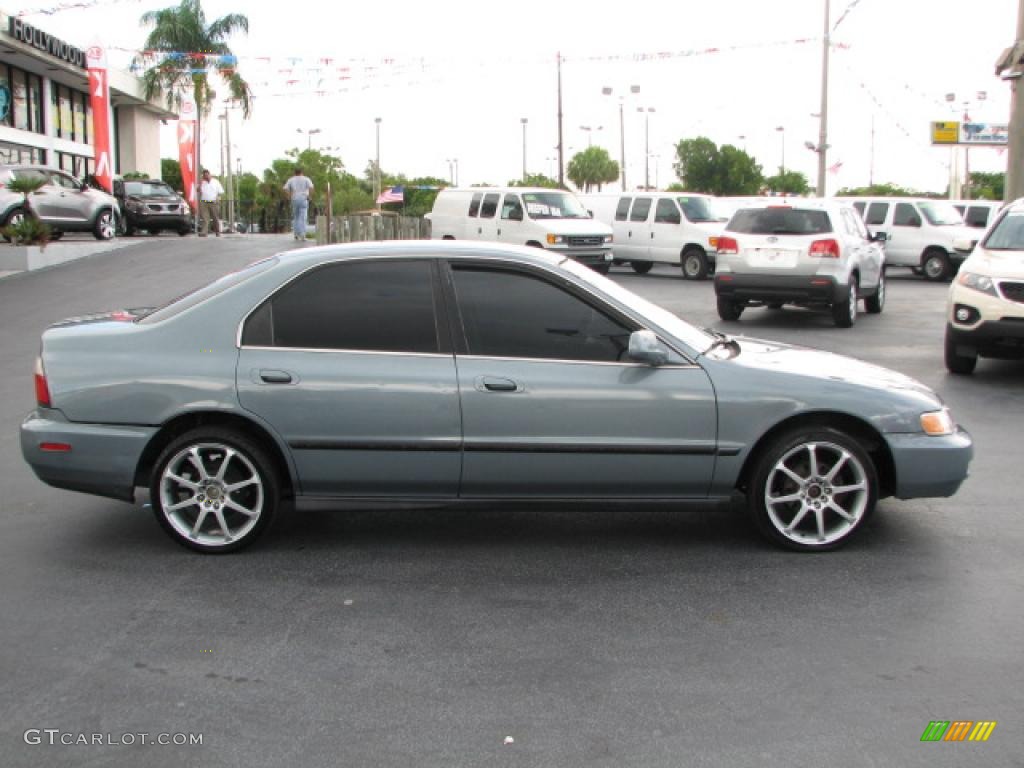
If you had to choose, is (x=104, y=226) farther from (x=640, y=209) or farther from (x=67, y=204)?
(x=640, y=209)

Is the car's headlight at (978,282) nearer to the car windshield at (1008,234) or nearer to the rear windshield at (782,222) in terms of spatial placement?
the car windshield at (1008,234)

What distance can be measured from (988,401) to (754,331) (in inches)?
206

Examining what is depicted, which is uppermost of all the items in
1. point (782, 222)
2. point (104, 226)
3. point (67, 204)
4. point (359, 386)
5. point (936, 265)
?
point (67, 204)

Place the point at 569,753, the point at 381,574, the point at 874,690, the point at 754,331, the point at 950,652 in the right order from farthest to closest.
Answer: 1. the point at 754,331
2. the point at 381,574
3. the point at 950,652
4. the point at 874,690
5. the point at 569,753

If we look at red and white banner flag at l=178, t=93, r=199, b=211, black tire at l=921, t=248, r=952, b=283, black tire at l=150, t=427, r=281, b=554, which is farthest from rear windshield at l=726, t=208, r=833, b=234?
red and white banner flag at l=178, t=93, r=199, b=211

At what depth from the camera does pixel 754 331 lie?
15.0m

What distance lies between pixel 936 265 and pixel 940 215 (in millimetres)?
1306

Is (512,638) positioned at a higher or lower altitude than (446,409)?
lower

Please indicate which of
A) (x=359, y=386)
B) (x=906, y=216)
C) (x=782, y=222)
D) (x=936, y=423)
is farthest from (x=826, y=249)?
(x=906, y=216)

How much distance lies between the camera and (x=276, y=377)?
538 cm

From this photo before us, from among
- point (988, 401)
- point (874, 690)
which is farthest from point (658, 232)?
point (874, 690)

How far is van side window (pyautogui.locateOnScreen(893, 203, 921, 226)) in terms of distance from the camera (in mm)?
25969

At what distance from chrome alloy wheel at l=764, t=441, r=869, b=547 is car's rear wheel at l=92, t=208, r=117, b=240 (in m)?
23.7

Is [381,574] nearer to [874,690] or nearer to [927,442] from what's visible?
[874,690]
